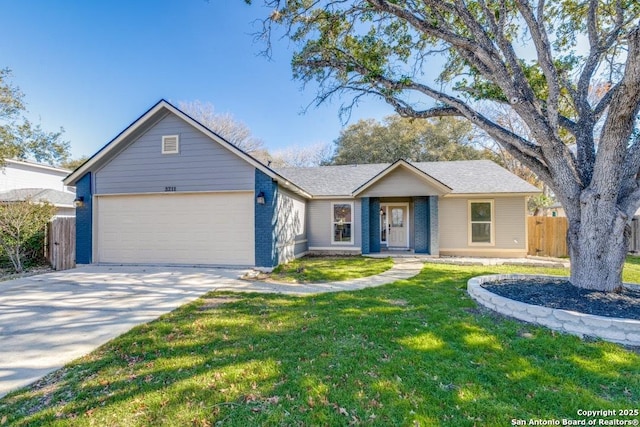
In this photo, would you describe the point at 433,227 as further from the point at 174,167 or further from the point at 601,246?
the point at 174,167

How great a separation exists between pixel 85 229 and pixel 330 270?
8.71 metres

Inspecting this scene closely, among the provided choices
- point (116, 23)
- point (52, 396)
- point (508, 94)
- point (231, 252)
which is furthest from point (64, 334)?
point (116, 23)

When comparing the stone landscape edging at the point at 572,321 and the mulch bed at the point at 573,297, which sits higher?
the mulch bed at the point at 573,297

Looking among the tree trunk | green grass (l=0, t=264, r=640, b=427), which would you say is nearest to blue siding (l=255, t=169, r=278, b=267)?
green grass (l=0, t=264, r=640, b=427)

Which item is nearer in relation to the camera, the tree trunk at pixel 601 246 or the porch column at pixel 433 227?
the tree trunk at pixel 601 246

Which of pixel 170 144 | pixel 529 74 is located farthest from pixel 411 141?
pixel 170 144

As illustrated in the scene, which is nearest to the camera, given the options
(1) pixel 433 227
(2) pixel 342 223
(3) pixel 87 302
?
(3) pixel 87 302

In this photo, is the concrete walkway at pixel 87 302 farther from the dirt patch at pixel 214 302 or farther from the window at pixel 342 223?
the window at pixel 342 223

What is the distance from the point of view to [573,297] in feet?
16.6

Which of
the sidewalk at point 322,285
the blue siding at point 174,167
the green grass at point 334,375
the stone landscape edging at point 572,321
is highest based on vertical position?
the blue siding at point 174,167

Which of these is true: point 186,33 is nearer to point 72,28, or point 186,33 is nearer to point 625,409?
point 72,28

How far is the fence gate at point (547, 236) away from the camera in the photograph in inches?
506

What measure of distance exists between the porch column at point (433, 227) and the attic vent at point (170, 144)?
1006 centimetres

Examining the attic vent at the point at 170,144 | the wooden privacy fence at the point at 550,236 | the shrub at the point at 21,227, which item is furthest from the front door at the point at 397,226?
the shrub at the point at 21,227
